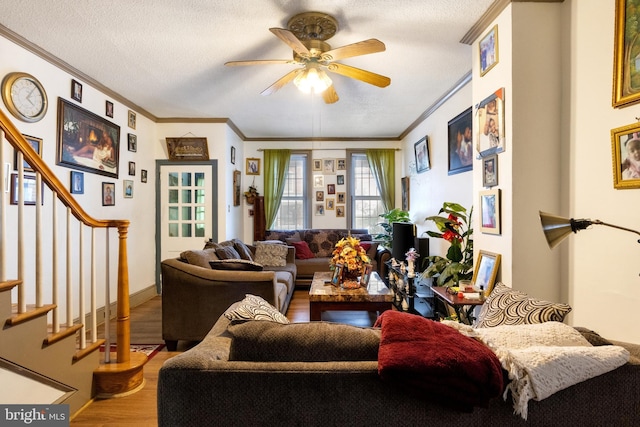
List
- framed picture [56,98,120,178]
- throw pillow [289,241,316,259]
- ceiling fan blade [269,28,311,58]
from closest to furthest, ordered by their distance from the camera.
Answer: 1. ceiling fan blade [269,28,311,58]
2. framed picture [56,98,120,178]
3. throw pillow [289,241,316,259]

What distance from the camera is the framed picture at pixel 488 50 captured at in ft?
8.15

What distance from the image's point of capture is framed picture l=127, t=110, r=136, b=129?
4495 millimetres

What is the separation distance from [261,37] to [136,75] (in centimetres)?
168

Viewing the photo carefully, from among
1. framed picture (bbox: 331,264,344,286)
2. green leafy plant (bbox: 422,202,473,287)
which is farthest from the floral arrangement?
green leafy plant (bbox: 422,202,473,287)

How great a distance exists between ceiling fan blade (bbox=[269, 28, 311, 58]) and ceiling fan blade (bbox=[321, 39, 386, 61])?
0.53ft

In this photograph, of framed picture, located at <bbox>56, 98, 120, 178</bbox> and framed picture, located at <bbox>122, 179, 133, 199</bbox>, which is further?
framed picture, located at <bbox>122, 179, 133, 199</bbox>

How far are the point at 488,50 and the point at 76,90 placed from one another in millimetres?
3939

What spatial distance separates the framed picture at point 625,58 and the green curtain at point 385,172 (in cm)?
473

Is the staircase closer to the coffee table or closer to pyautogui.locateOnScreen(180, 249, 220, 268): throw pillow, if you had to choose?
pyautogui.locateOnScreen(180, 249, 220, 268): throw pillow

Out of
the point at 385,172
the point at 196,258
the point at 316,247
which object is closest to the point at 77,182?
the point at 196,258

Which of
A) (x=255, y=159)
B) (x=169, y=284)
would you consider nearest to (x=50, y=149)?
(x=169, y=284)

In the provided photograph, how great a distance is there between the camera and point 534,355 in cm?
109

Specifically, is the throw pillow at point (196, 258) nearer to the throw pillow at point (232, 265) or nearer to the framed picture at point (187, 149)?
the throw pillow at point (232, 265)

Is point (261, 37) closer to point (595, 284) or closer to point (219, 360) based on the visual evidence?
point (219, 360)
